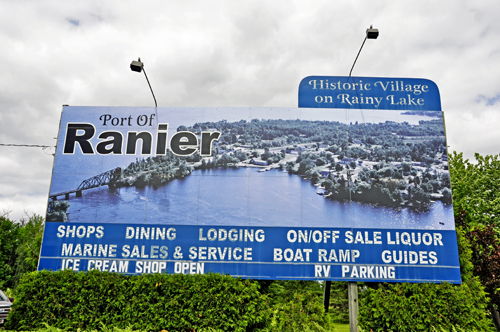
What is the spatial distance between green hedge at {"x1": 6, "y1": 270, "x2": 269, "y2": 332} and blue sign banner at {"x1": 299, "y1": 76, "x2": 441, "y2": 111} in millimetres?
5579

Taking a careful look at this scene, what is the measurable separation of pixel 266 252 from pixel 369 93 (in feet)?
17.9

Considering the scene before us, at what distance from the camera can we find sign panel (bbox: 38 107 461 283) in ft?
27.5

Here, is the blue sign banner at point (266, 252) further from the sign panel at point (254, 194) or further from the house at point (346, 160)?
the house at point (346, 160)

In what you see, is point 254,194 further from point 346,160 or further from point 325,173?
point 346,160

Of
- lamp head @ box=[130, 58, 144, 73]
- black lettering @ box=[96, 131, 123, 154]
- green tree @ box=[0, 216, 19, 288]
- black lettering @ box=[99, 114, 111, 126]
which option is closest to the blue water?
black lettering @ box=[96, 131, 123, 154]

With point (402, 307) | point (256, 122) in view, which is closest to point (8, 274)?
point (256, 122)

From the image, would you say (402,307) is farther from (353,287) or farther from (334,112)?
Result: (334,112)

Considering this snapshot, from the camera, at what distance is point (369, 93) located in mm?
9555

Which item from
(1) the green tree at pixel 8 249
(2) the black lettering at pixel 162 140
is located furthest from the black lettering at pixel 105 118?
(1) the green tree at pixel 8 249

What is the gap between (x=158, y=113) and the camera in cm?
952

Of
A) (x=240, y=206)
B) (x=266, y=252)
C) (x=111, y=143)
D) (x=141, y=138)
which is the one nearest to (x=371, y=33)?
(x=240, y=206)

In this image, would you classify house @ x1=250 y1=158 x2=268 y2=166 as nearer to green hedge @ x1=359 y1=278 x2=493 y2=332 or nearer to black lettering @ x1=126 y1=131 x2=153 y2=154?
black lettering @ x1=126 y1=131 x2=153 y2=154

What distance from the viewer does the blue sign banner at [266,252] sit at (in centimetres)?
828

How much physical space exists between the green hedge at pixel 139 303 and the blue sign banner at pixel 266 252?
0.70 metres
